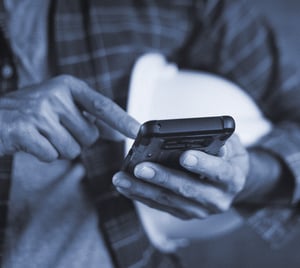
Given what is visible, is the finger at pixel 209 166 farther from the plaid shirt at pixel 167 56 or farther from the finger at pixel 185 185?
the plaid shirt at pixel 167 56

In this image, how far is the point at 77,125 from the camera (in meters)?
0.39

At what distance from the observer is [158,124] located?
312mm

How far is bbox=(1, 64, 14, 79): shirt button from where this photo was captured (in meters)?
0.48

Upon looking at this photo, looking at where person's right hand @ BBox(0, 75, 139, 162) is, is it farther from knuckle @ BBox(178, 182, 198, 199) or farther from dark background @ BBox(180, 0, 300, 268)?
dark background @ BBox(180, 0, 300, 268)

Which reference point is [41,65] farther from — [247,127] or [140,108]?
[247,127]

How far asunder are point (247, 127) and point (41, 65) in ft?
0.90

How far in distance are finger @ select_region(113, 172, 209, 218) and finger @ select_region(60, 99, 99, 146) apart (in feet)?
0.16

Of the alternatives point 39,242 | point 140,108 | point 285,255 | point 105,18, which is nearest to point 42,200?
point 39,242

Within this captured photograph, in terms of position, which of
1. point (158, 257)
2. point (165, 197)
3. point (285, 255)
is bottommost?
point (285, 255)

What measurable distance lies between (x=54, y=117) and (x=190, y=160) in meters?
0.13

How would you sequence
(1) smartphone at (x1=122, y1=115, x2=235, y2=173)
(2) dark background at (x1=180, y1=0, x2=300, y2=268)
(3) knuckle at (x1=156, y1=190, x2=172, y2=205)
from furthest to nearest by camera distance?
(2) dark background at (x1=180, y1=0, x2=300, y2=268) → (3) knuckle at (x1=156, y1=190, x2=172, y2=205) → (1) smartphone at (x1=122, y1=115, x2=235, y2=173)

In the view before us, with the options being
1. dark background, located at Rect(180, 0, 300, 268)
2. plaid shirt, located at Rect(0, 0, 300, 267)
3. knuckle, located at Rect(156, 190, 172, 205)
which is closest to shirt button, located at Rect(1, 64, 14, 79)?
plaid shirt, located at Rect(0, 0, 300, 267)

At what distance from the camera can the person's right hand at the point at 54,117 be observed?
1.24ft

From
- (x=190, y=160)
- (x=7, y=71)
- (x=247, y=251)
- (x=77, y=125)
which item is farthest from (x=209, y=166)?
(x=247, y=251)
